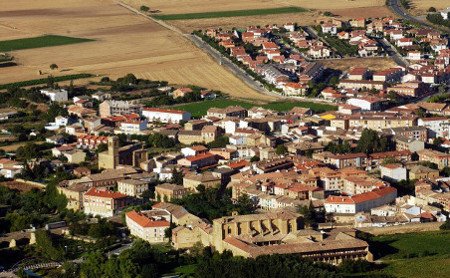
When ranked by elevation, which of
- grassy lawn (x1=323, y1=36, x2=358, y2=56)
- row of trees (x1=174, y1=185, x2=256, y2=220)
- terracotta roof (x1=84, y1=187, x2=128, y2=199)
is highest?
row of trees (x1=174, y1=185, x2=256, y2=220)

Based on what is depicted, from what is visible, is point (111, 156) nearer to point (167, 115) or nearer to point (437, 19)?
point (167, 115)

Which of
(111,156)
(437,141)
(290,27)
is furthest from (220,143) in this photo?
(290,27)

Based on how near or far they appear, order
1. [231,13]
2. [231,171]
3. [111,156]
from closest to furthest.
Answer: [231,171]
[111,156]
[231,13]

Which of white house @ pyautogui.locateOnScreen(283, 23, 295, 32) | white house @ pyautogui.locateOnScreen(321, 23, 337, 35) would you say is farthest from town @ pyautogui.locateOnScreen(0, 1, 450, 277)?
white house @ pyautogui.locateOnScreen(283, 23, 295, 32)

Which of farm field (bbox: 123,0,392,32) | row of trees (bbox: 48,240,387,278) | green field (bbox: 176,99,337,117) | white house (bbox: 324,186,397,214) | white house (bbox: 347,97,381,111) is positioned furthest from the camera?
farm field (bbox: 123,0,392,32)

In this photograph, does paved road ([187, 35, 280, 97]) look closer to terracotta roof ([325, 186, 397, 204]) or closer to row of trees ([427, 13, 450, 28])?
row of trees ([427, 13, 450, 28])

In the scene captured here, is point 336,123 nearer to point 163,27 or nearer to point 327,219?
point 327,219
